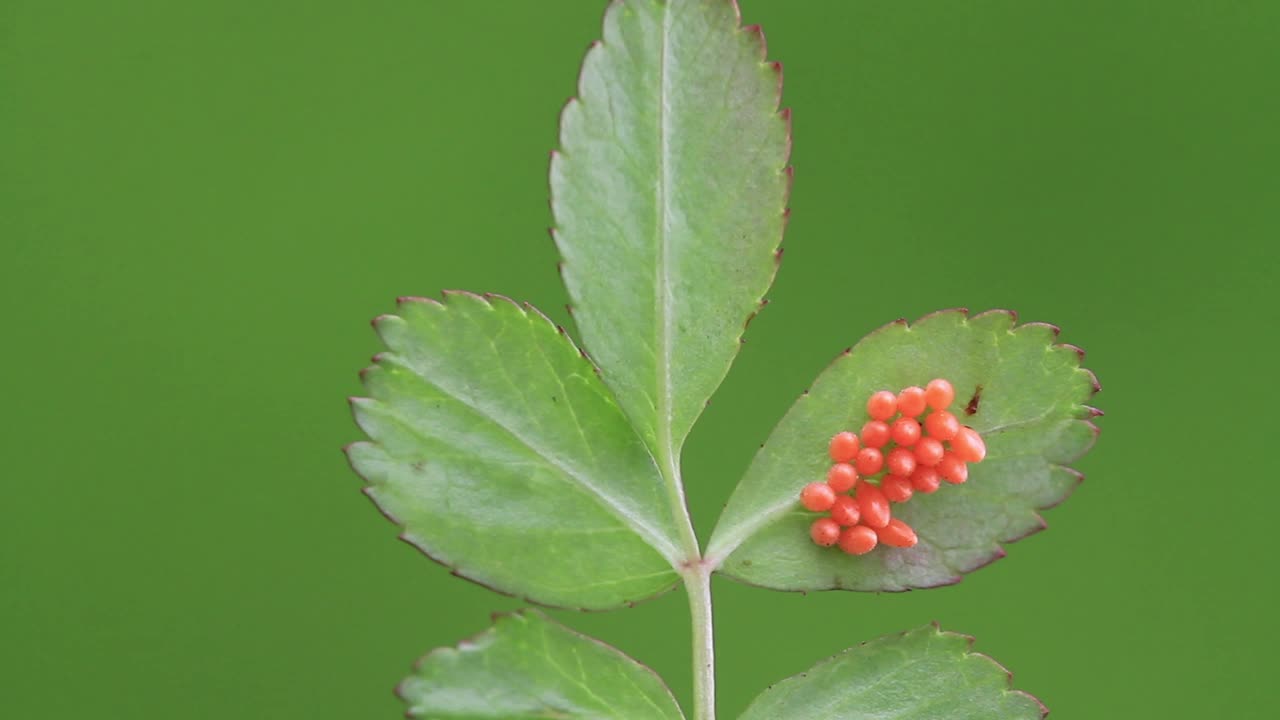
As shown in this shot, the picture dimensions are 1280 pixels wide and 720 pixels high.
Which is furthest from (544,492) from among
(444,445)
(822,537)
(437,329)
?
(822,537)

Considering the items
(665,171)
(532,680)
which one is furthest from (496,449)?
(665,171)

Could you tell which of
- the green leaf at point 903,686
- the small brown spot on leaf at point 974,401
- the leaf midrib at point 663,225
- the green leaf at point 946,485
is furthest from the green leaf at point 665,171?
the green leaf at point 903,686

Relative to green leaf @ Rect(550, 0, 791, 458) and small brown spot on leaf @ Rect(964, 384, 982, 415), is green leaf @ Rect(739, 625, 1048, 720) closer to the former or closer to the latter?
small brown spot on leaf @ Rect(964, 384, 982, 415)

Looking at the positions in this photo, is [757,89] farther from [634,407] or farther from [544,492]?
[544,492]

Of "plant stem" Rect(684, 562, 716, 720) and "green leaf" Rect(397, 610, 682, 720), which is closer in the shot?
"green leaf" Rect(397, 610, 682, 720)

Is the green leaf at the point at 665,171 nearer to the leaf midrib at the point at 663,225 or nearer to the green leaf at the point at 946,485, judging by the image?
the leaf midrib at the point at 663,225

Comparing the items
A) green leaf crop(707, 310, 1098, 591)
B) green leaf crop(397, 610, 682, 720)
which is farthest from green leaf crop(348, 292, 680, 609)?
green leaf crop(707, 310, 1098, 591)
